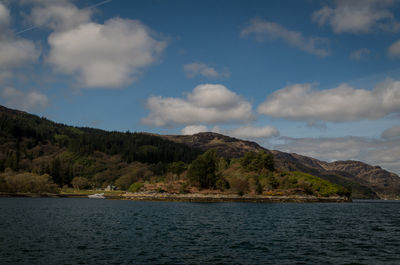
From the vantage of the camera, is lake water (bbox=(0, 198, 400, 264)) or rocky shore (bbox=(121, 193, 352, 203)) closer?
lake water (bbox=(0, 198, 400, 264))

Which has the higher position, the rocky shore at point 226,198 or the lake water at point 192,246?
the lake water at point 192,246


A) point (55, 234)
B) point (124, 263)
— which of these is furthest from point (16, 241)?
point (124, 263)

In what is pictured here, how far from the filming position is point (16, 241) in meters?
41.2

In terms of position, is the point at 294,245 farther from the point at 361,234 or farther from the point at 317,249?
the point at 361,234

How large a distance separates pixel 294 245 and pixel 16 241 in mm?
36685

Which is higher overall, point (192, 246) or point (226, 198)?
point (192, 246)

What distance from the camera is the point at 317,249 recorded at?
39250 mm

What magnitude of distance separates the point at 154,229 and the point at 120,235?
840 cm

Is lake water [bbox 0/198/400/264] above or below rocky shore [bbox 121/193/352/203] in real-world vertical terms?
above

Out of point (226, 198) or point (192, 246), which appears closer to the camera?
point (192, 246)

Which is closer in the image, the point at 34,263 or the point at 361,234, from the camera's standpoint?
the point at 34,263

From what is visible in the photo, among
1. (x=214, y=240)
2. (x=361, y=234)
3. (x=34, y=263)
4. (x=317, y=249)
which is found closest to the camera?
(x=34, y=263)

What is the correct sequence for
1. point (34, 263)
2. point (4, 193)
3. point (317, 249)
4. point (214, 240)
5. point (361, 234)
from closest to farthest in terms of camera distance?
point (34, 263) → point (317, 249) → point (214, 240) → point (361, 234) → point (4, 193)

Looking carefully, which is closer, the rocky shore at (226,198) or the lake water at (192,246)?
the lake water at (192,246)
